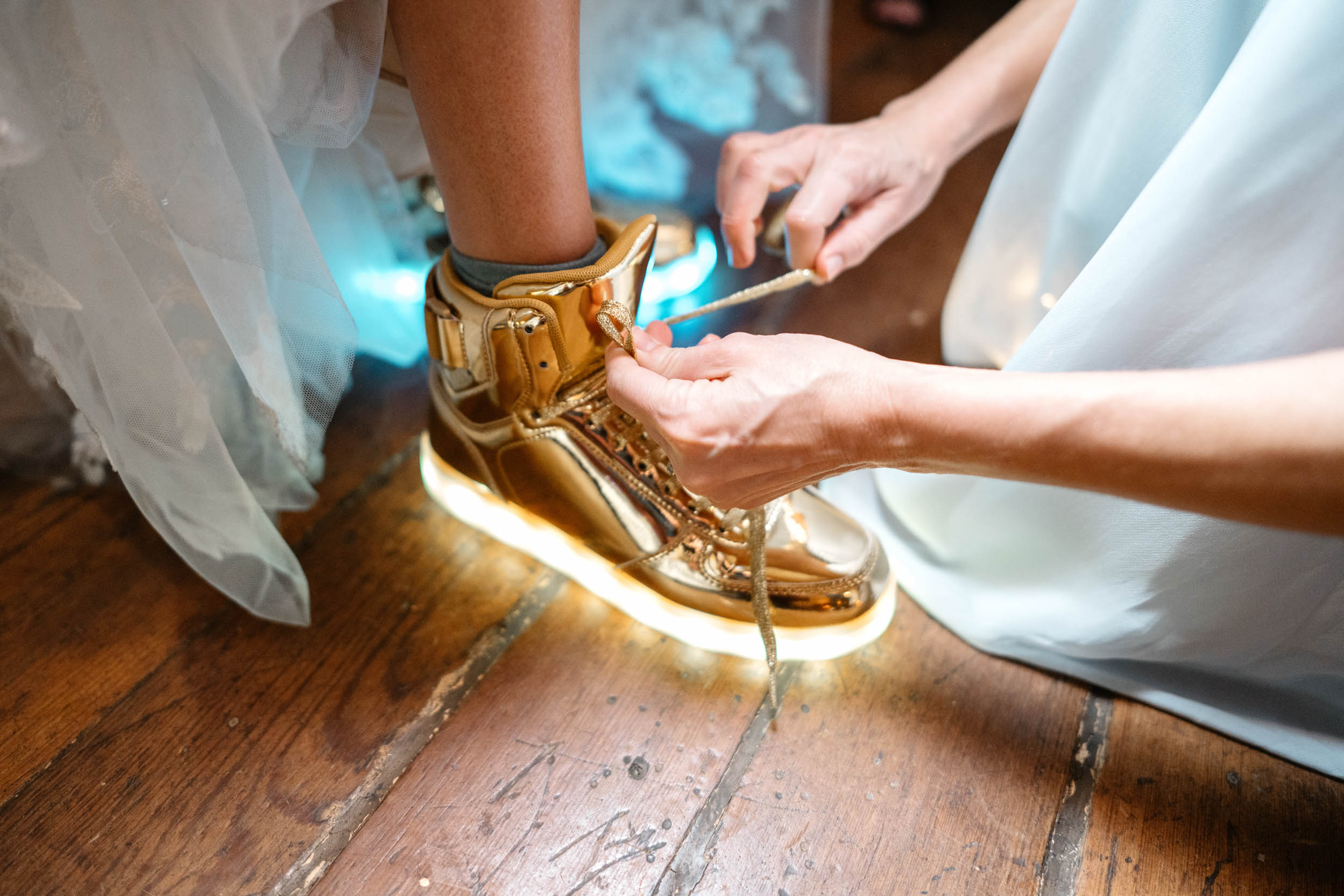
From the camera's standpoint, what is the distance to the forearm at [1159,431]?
0.97ft

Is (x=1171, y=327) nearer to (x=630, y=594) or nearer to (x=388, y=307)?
(x=630, y=594)

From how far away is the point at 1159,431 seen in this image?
0.32 metres

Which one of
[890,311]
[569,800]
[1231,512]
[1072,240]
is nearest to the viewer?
[1231,512]

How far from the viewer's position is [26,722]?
0.46 m

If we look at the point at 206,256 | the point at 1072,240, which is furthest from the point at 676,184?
the point at 206,256

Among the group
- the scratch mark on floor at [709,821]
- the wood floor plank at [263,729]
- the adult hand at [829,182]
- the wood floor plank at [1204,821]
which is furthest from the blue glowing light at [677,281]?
the wood floor plank at [1204,821]

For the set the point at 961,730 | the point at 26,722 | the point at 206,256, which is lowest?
the point at 961,730

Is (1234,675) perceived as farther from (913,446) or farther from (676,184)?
(676,184)

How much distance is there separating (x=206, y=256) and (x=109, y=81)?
0.09 metres

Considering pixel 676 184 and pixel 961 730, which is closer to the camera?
pixel 961 730

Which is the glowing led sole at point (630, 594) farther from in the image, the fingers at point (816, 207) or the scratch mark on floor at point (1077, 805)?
the fingers at point (816, 207)

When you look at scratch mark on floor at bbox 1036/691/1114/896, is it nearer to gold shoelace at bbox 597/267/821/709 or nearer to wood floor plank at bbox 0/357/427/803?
gold shoelace at bbox 597/267/821/709

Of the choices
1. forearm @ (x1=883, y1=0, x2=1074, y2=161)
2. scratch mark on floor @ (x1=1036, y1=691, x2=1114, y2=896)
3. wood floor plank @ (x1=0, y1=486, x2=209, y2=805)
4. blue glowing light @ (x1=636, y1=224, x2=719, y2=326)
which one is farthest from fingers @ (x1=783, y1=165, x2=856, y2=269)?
wood floor plank @ (x1=0, y1=486, x2=209, y2=805)

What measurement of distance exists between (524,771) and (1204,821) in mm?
396
